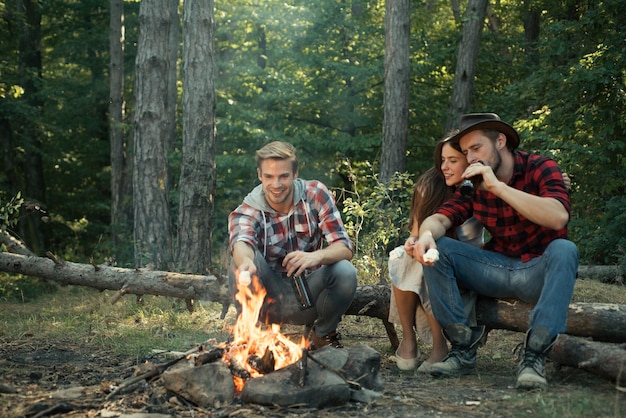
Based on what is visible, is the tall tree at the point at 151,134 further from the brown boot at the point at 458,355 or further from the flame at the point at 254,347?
the brown boot at the point at 458,355

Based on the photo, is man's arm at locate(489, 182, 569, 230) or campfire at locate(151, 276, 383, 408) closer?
campfire at locate(151, 276, 383, 408)

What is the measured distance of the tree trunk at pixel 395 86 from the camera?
42.1ft

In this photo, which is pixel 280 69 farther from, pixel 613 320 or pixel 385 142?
pixel 613 320

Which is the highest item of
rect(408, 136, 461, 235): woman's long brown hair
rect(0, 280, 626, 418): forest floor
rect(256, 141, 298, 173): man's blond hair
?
rect(256, 141, 298, 173): man's blond hair

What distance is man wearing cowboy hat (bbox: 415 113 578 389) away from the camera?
4.43 m

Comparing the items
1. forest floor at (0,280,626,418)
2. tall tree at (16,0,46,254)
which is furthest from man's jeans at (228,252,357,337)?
tall tree at (16,0,46,254)

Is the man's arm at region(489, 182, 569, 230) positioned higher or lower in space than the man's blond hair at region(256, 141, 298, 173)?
lower

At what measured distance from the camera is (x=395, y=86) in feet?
43.5

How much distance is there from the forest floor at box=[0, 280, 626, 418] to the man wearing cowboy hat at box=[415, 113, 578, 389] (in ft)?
1.33

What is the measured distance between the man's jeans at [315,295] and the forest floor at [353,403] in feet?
1.80

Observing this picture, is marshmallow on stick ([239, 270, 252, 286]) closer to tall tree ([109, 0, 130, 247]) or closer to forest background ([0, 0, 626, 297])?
forest background ([0, 0, 626, 297])

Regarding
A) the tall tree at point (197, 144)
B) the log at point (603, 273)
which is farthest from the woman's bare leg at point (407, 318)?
the log at point (603, 273)

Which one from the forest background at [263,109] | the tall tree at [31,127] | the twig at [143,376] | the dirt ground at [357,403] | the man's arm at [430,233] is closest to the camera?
the dirt ground at [357,403]

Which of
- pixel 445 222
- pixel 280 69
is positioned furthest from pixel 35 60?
pixel 445 222
